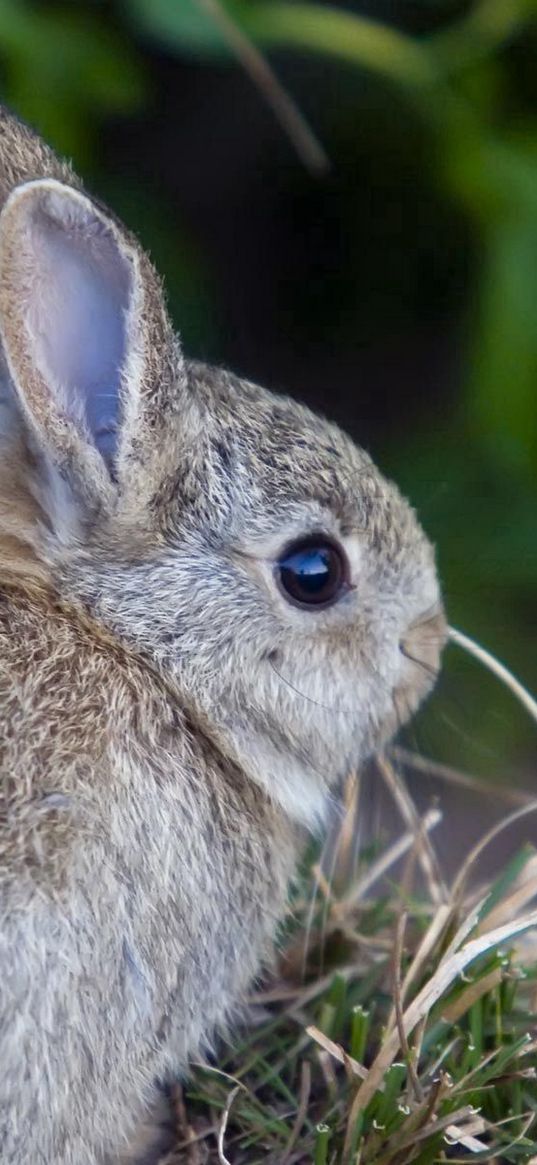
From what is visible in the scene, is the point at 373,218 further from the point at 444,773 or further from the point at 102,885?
the point at 102,885

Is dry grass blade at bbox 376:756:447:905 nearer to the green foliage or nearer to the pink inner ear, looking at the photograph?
the green foliage

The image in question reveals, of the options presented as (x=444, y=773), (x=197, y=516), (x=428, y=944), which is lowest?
(x=428, y=944)

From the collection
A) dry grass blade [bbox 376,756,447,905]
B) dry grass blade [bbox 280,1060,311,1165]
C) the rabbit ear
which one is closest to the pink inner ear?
the rabbit ear

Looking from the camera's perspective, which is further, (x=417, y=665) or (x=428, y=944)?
(x=417, y=665)

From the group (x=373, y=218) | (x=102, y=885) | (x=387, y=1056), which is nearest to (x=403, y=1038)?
(x=387, y=1056)

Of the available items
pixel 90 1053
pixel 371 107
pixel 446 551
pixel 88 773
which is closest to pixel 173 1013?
pixel 90 1053

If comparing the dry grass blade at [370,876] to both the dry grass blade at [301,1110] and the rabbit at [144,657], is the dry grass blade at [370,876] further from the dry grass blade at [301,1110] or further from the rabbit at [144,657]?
the dry grass blade at [301,1110]

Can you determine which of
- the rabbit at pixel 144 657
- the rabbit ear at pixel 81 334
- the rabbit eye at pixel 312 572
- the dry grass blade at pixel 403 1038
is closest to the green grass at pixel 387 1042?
the dry grass blade at pixel 403 1038
